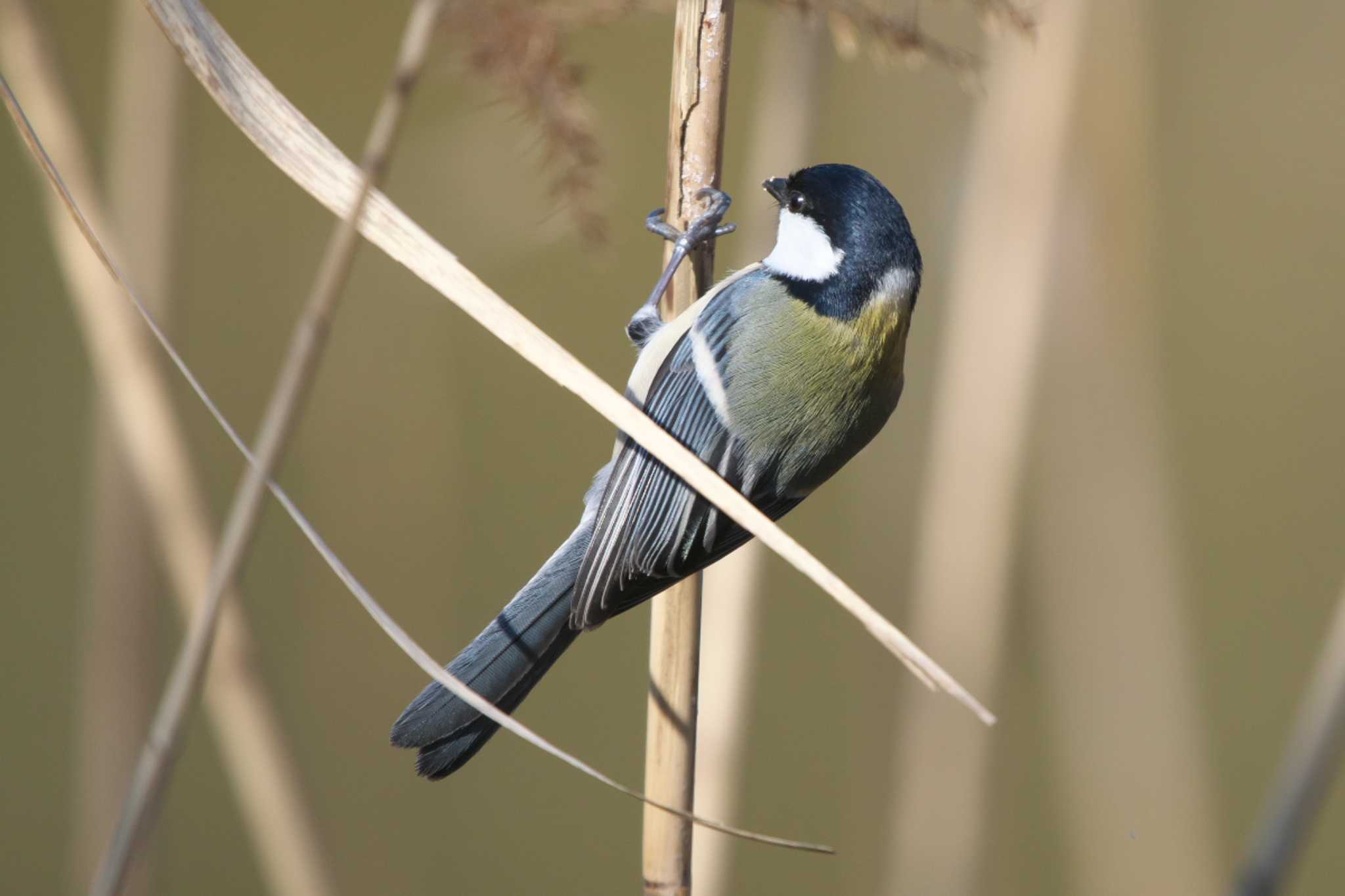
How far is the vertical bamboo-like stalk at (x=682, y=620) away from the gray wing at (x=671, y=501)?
0.15 feet

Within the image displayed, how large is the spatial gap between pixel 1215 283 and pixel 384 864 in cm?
270

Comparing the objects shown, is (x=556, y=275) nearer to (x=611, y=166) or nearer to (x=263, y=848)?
(x=611, y=166)

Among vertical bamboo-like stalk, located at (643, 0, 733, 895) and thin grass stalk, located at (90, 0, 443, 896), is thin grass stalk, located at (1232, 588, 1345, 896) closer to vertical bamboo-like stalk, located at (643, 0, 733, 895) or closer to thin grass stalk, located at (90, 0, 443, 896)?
vertical bamboo-like stalk, located at (643, 0, 733, 895)

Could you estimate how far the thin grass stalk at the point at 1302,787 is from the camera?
30.7 inches

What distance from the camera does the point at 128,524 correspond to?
4.34 feet

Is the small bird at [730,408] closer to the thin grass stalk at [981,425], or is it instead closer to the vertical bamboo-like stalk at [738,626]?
the vertical bamboo-like stalk at [738,626]

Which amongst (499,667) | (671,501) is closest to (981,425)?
(671,501)

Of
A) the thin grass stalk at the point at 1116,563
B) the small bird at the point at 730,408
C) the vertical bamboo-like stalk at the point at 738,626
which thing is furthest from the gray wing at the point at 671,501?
the thin grass stalk at the point at 1116,563

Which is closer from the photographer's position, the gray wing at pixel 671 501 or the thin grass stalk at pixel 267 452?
the thin grass stalk at pixel 267 452

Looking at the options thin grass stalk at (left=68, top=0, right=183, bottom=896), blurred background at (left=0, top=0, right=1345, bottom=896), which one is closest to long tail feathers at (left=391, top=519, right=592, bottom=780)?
blurred background at (left=0, top=0, right=1345, bottom=896)

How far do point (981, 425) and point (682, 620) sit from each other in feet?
2.10

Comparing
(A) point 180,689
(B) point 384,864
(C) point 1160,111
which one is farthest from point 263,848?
(C) point 1160,111

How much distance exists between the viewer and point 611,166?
270 cm

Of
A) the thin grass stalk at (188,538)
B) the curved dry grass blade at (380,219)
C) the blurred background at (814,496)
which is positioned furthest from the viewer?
the blurred background at (814,496)
